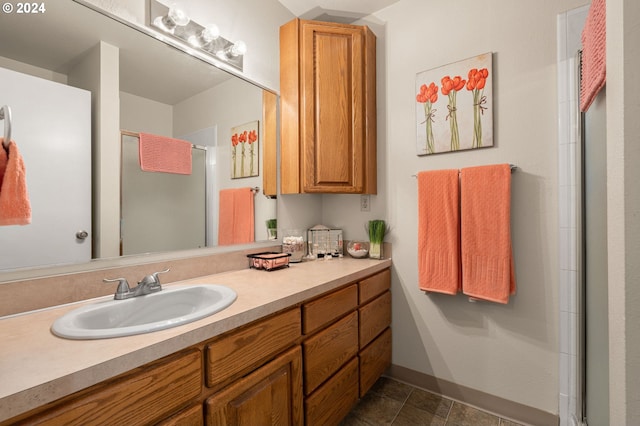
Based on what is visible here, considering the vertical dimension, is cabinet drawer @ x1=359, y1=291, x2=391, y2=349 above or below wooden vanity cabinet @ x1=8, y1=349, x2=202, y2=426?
below

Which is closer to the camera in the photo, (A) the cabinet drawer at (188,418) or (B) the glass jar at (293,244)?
(A) the cabinet drawer at (188,418)

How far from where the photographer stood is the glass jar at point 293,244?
1.91 metres

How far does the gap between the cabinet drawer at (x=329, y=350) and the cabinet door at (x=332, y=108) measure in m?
0.85

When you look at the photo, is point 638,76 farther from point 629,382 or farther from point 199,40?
point 199,40

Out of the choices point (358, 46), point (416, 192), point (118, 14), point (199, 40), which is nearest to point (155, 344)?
point (118, 14)

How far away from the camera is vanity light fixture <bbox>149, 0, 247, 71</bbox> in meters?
1.31

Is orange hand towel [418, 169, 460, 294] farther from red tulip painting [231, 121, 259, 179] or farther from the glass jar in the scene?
red tulip painting [231, 121, 259, 179]

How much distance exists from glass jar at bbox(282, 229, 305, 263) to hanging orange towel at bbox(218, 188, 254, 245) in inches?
9.6

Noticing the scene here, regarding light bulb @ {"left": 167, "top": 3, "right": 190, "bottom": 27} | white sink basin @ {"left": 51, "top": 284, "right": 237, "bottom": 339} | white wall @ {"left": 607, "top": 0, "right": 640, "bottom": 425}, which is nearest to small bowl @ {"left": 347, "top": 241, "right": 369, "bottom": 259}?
white sink basin @ {"left": 51, "top": 284, "right": 237, "bottom": 339}

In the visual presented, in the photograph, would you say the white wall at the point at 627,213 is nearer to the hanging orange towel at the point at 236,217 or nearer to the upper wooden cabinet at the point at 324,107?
the upper wooden cabinet at the point at 324,107

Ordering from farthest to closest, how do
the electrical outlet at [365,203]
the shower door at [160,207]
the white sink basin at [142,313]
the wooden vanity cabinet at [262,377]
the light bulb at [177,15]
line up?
the electrical outlet at [365,203] → the light bulb at [177,15] → the shower door at [160,207] → the white sink basin at [142,313] → the wooden vanity cabinet at [262,377]

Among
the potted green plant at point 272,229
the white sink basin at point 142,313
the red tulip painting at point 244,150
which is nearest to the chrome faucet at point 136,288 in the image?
the white sink basin at point 142,313

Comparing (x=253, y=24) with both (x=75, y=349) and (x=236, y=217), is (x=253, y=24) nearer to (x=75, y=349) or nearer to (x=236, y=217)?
(x=236, y=217)

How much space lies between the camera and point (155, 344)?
723mm
